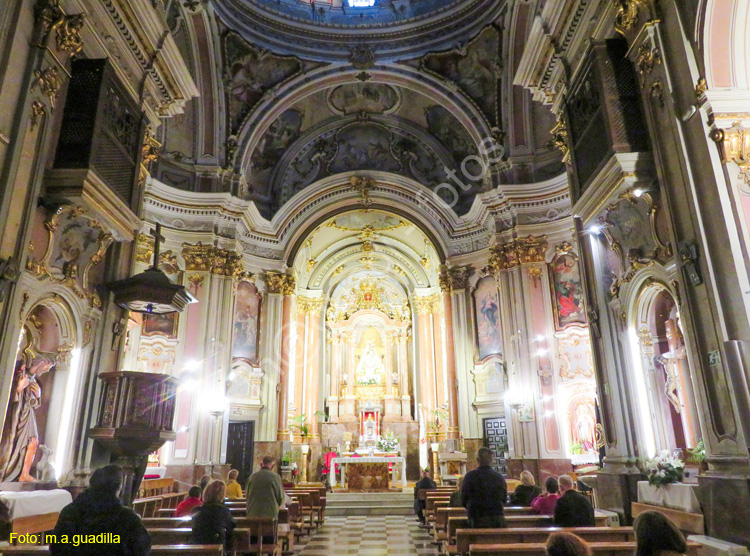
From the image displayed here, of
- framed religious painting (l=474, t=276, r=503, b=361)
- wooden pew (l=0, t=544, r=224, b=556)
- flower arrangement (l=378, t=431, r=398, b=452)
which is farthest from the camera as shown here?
A: flower arrangement (l=378, t=431, r=398, b=452)

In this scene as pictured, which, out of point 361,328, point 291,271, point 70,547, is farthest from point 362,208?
point 70,547

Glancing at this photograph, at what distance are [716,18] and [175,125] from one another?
12.6 meters

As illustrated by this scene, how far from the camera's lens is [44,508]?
5.34 m

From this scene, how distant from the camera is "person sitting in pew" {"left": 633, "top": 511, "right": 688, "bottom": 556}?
7.76 feet

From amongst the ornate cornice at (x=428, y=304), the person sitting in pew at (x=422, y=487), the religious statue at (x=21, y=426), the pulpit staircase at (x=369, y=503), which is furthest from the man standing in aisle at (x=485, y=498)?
the ornate cornice at (x=428, y=304)

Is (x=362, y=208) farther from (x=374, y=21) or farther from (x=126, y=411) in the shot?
(x=126, y=411)

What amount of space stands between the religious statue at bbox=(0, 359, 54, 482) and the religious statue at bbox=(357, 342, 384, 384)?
16.9 meters

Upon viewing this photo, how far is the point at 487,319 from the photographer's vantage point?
15.2 meters

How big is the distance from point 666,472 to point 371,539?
516 cm

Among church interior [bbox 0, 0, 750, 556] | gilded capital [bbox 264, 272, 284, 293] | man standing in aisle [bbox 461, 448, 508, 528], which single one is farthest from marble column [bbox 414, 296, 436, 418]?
man standing in aisle [bbox 461, 448, 508, 528]

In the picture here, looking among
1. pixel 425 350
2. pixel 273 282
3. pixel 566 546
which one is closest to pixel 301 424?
pixel 425 350

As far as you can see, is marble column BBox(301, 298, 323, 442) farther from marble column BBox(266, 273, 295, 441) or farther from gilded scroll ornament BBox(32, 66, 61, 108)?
gilded scroll ornament BBox(32, 66, 61, 108)

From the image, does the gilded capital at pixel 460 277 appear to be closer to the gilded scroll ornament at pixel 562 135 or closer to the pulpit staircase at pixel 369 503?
the pulpit staircase at pixel 369 503

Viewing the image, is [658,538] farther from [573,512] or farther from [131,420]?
[131,420]
